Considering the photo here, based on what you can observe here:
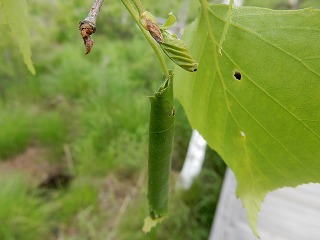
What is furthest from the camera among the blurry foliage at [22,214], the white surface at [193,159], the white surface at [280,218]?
the blurry foliage at [22,214]

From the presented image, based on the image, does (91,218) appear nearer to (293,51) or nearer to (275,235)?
(275,235)

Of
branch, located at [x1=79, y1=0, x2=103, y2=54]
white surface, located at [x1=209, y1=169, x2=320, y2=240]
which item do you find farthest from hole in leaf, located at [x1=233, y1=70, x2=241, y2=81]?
white surface, located at [x1=209, y1=169, x2=320, y2=240]

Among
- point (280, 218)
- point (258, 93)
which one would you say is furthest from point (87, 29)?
point (280, 218)

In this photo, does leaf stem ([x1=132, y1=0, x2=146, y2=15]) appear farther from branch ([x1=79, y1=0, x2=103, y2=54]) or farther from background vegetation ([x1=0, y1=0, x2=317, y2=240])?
background vegetation ([x1=0, y1=0, x2=317, y2=240])

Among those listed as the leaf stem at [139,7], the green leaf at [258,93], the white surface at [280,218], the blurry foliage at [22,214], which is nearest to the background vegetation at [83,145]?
the blurry foliage at [22,214]

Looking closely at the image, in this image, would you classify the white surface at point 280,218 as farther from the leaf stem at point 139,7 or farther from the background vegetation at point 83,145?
the leaf stem at point 139,7
